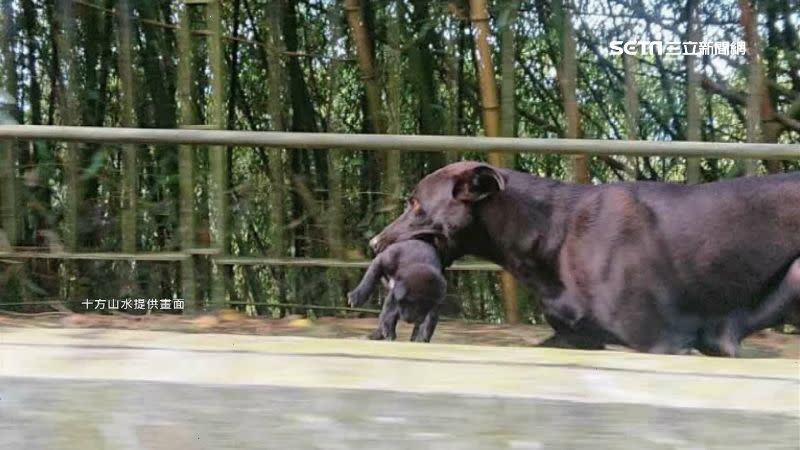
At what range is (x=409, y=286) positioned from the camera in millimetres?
4016

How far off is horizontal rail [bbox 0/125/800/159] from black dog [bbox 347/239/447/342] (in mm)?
482

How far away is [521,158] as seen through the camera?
5.22m

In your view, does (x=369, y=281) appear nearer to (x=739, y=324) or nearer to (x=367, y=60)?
(x=739, y=324)

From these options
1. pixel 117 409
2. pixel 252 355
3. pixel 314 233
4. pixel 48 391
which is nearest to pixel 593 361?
pixel 252 355

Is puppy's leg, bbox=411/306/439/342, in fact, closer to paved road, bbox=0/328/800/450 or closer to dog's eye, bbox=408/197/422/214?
dog's eye, bbox=408/197/422/214

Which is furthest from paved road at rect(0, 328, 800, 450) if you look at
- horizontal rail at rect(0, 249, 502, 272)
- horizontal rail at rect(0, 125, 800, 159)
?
horizontal rail at rect(0, 249, 502, 272)

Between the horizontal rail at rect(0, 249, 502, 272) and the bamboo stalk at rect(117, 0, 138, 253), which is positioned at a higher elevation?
the bamboo stalk at rect(117, 0, 138, 253)

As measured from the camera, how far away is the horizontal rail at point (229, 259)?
481cm

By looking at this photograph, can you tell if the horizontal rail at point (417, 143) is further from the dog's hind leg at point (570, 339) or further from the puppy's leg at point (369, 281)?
the dog's hind leg at point (570, 339)

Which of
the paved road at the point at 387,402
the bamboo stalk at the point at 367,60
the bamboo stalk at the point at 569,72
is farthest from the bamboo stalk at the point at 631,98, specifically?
the paved road at the point at 387,402

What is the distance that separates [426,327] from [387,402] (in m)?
2.17

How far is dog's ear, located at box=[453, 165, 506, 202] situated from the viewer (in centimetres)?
396

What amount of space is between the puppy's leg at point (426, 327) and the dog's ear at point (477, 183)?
0.46 m

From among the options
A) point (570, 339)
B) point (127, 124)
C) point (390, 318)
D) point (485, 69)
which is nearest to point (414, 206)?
point (390, 318)
